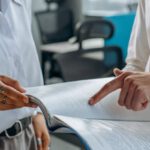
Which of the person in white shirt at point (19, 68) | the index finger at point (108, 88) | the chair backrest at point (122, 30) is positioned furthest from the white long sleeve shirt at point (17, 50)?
the chair backrest at point (122, 30)

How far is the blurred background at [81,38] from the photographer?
2686 millimetres

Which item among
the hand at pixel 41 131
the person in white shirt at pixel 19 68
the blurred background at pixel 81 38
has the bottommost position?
the blurred background at pixel 81 38

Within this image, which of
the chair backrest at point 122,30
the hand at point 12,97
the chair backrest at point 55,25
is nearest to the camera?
the hand at point 12,97

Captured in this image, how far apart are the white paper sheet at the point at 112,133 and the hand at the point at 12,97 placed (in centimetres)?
9

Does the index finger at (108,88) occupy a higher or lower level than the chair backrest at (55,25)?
higher

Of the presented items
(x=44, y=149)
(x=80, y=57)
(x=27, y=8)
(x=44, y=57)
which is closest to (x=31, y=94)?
(x=44, y=149)

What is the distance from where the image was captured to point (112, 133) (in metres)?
0.72

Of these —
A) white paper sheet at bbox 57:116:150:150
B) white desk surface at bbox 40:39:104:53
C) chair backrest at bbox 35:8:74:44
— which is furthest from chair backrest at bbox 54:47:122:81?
white paper sheet at bbox 57:116:150:150

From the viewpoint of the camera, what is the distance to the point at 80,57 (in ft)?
9.32

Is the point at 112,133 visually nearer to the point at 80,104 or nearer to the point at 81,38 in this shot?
the point at 80,104

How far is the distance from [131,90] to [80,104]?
12 cm

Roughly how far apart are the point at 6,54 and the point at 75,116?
0.35m

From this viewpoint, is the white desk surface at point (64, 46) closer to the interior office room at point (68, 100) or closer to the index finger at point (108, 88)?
the interior office room at point (68, 100)

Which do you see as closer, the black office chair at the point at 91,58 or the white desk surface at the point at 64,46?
the black office chair at the point at 91,58
